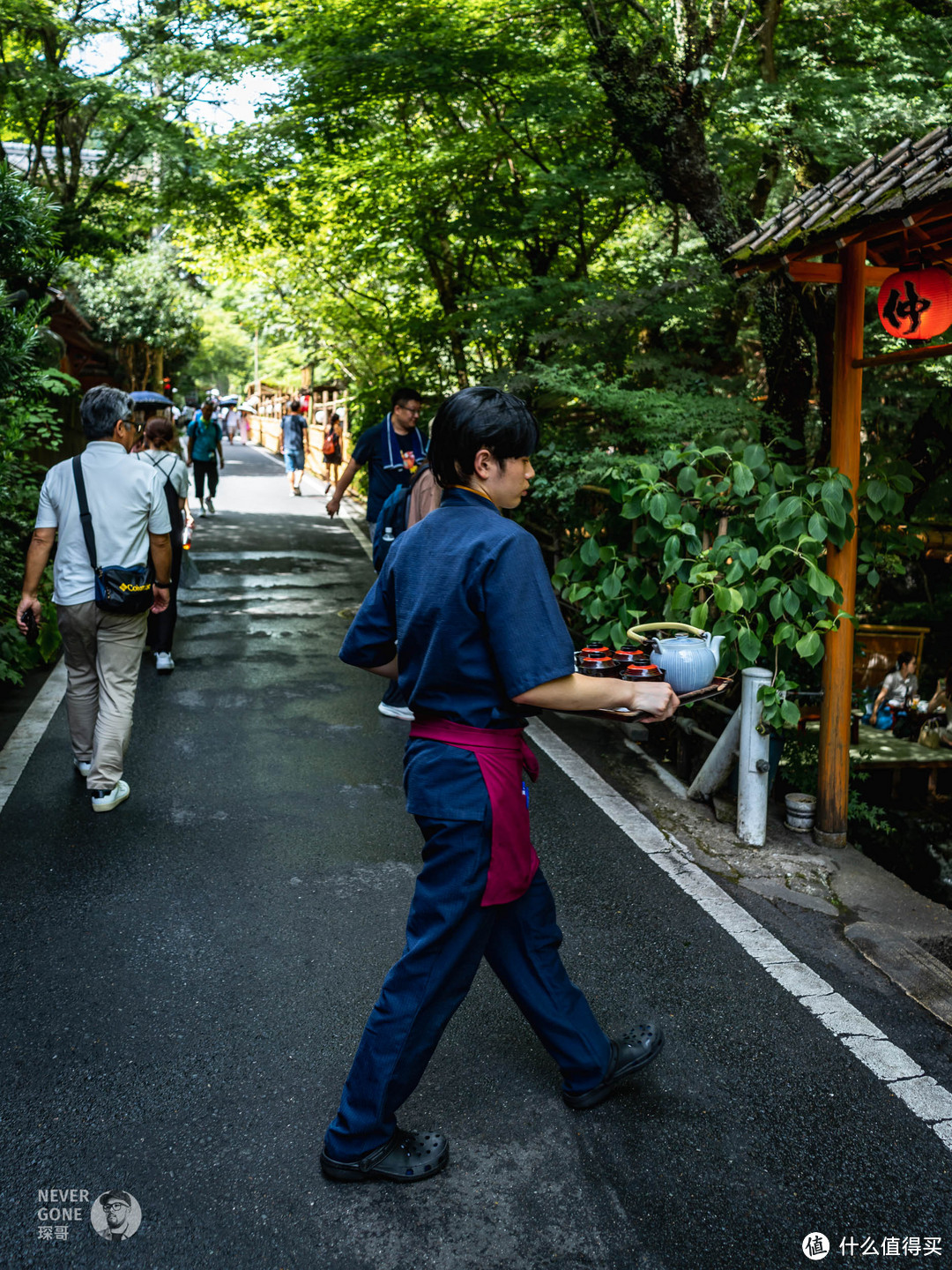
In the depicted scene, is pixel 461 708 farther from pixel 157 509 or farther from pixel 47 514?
pixel 47 514

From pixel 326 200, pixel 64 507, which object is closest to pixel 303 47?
pixel 326 200

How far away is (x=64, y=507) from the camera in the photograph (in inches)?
200

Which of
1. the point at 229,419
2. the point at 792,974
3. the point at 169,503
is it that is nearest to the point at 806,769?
the point at 792,974

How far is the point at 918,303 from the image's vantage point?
16.2 feet

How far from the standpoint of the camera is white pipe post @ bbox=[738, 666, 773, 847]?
5.12 m

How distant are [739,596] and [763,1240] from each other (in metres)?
3.04

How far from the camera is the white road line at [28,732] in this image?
5.78m

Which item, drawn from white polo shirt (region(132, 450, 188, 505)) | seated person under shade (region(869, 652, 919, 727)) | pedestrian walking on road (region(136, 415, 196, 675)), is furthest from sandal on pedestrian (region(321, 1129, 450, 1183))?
seated person under shade (region(869, 652, 919, 727))

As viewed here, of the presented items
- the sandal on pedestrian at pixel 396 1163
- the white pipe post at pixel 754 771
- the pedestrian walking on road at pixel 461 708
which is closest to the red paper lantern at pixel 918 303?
the white pipe post at pixel 754 771

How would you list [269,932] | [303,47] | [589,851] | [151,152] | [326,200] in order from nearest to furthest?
[269,932] → [589,851] → [303,47] → [326,200] → [151,152]

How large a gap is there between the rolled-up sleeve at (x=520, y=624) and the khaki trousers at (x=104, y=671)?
10.7 feet

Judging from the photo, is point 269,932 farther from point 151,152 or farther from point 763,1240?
point 151,152

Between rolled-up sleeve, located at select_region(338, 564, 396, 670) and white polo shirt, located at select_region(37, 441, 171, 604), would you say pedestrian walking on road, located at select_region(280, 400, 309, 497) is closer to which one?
white polo shirt, located at select_region(37, 441, 171, 604)

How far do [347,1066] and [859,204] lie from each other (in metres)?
3.93
